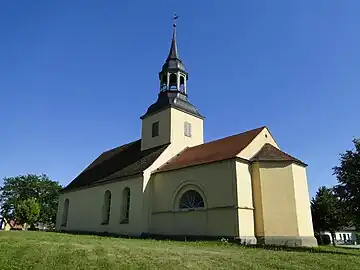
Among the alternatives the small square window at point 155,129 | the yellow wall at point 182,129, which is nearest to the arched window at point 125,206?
the small square window at point 155,129

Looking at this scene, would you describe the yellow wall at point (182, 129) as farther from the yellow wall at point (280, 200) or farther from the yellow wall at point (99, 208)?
the yellow wall at point (280, 200)

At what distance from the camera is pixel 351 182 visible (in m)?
16.9

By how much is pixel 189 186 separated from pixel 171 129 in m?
6.64

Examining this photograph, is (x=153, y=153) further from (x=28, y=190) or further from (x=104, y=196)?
(x=28, y=190)

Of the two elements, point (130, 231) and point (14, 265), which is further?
point (130, 231)

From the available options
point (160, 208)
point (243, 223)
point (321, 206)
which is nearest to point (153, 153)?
point (160, 208)

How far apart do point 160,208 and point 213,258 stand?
42.0ft

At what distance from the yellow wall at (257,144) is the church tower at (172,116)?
7136 millimetres

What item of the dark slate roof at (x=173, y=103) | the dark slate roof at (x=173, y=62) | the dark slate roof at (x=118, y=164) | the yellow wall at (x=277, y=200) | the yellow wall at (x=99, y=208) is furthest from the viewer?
the dark slate roof at (x=173, y=62)

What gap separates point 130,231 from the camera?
2378cm

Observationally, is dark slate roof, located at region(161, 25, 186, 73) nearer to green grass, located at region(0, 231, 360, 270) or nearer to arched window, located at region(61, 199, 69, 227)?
arched window, located at region(61, 199, 69, 227)

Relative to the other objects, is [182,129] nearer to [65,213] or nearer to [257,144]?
[257,144]

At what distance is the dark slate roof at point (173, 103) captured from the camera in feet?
90.9

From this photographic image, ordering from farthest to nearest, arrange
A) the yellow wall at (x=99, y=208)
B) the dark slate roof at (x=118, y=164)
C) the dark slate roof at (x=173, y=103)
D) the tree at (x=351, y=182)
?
the dark slate roof at (x=173, y=103) → the dark slate roof at (x=118, y=164) → the yellow wall at (x=99, y=208) → the tree at (x=351, y=182)
